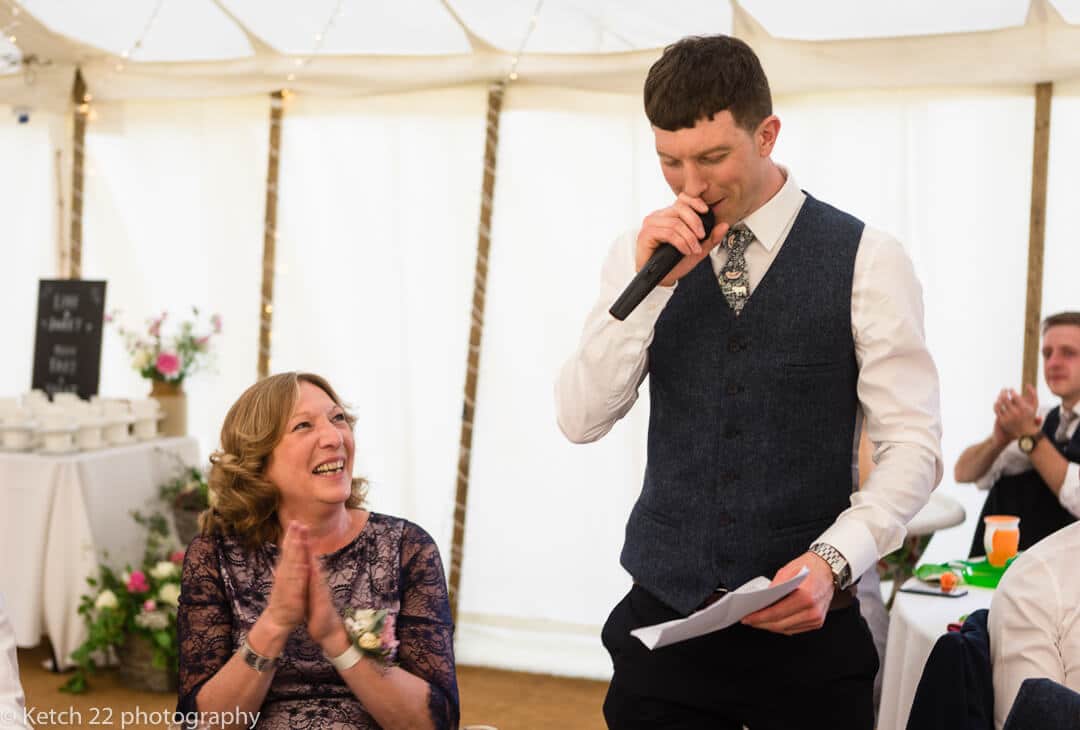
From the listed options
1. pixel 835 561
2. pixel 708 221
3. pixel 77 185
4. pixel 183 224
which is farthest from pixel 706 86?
pixel 77 185

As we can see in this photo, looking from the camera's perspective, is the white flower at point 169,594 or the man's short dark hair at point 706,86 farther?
the white flower at point 169,594

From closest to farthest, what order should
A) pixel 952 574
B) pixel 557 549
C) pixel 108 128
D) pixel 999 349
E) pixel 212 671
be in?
pixel 212 671
pixel 952 574
pixel 999 349
pixel 557 549
pixel 108 128

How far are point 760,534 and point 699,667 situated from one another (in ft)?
0.62

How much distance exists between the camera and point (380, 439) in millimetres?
5152

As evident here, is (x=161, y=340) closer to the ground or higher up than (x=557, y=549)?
higher up

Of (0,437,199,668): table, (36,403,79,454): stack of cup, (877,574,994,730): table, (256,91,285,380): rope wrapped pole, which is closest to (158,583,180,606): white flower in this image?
(0,437,199,668): table

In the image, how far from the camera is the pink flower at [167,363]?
4.93 meters

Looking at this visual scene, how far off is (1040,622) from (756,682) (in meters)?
0.62

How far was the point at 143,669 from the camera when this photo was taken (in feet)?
14.2

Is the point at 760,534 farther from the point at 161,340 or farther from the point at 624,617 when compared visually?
the point at 161,340

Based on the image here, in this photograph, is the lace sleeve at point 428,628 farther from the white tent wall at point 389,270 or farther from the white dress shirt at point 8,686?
the white tent wall at point 389,270

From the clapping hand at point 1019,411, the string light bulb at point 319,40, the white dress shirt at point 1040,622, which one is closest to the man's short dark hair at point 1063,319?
the clapping hand at point 1019,411

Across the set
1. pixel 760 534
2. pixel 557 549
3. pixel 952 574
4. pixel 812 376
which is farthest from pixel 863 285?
pixel 557 549

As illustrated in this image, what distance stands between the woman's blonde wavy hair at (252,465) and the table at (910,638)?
3.87ft
